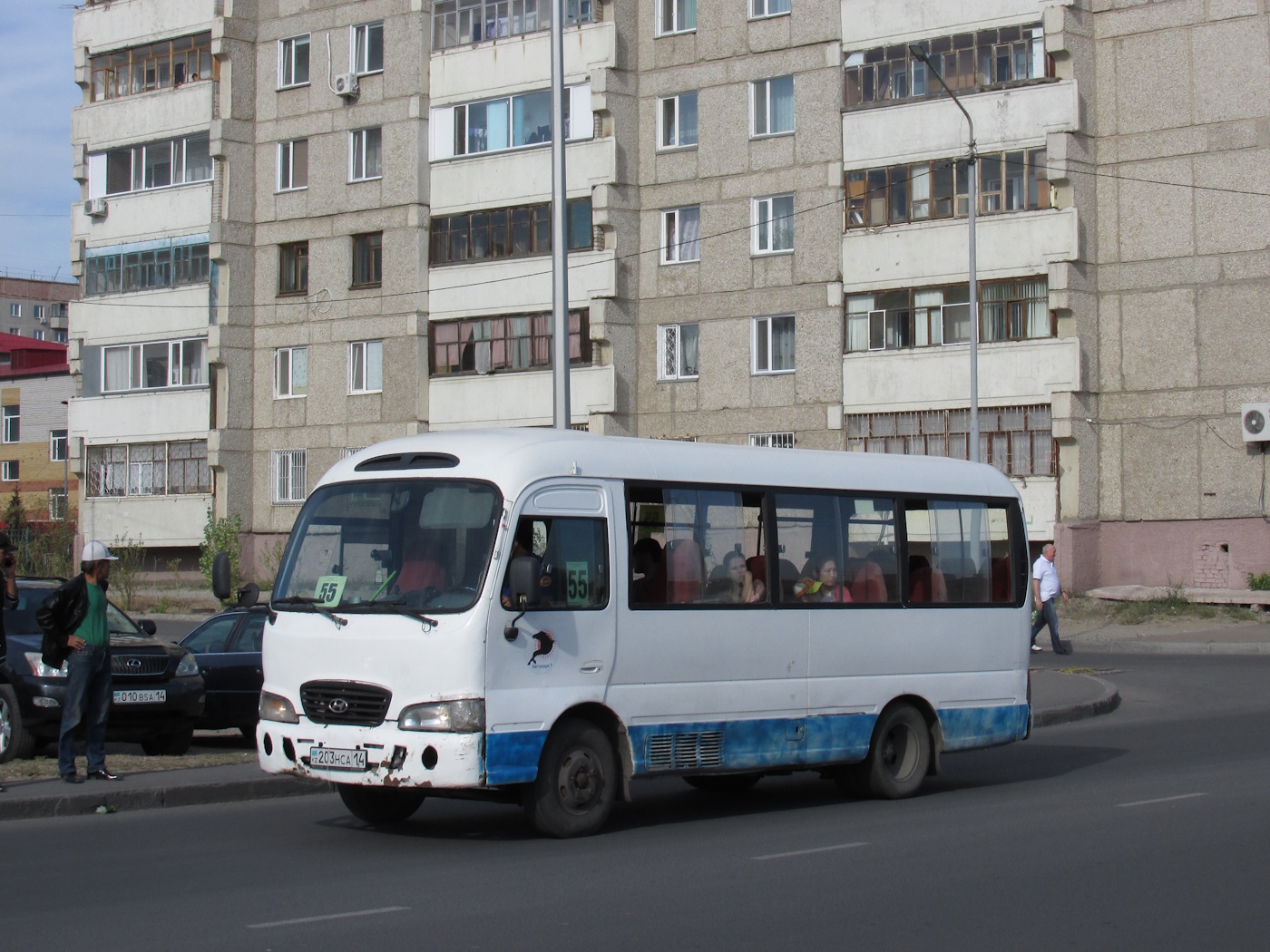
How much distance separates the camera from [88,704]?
1305cm

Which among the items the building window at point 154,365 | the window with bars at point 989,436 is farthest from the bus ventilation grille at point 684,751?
the building window at point 154,365

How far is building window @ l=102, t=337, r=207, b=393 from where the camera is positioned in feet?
171

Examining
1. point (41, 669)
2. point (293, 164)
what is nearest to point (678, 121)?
point (293, 164)

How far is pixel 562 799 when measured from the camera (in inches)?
424

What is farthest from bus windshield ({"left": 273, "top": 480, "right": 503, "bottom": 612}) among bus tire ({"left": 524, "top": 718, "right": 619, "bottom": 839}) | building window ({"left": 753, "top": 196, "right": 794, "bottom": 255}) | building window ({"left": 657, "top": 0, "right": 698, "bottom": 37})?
building window ({"left": 657, "top": 0, "right": 698, "bottom": 37})

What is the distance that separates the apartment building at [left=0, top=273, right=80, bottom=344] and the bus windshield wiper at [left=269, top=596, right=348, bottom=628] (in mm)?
112642

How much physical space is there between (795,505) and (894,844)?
299 cm

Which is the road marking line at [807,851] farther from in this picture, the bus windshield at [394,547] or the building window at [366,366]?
the building window at [366,366]

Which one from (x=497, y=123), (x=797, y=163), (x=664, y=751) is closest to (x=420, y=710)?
(x=664, y=751)

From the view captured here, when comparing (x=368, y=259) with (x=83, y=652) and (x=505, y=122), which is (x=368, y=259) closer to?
(x=505, y=122)

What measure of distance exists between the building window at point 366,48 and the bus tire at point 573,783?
40.7 m

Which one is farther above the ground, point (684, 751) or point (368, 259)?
point (368, 259)

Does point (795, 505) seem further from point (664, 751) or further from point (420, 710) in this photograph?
point (420, 710)

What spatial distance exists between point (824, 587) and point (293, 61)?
41688 millimetres
